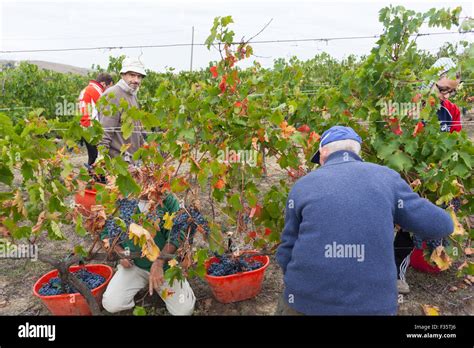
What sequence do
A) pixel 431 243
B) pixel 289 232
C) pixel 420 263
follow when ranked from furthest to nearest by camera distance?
pixel 420 263 → pixel 431 243 → pixel 289 232

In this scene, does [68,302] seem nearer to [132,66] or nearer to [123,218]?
[123,218]

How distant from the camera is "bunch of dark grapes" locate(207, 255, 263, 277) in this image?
3082mm

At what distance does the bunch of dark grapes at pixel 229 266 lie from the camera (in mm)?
3082

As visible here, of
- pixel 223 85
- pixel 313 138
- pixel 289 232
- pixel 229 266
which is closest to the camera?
pixel 289 232

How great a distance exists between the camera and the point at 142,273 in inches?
116

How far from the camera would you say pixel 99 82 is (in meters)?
5.12

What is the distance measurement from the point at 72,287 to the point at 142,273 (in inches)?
18.9

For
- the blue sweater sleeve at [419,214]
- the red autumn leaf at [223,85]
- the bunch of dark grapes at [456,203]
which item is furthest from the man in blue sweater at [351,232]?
the bunch of dark grapes at [456,203]

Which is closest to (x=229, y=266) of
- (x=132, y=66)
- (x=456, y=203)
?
(x=456, y=203)

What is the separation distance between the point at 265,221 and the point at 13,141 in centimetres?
164

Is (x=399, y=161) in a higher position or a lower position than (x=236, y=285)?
higher

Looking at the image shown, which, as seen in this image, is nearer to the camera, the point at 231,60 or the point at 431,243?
the point at 231,60

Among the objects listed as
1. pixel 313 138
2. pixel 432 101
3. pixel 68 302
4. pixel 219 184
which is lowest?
pixel 68 302
